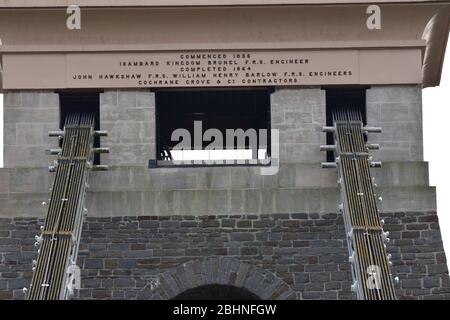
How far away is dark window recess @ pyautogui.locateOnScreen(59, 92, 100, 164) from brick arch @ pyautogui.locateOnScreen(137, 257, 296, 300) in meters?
3.63

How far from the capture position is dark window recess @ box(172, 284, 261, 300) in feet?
96.9

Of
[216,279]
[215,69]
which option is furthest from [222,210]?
[215,69]

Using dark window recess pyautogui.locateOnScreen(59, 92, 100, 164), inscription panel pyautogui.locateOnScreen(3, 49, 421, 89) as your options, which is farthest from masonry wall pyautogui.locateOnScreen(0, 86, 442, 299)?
dark window recess pyautogui.locateOnScreen(59, 92, 100, 164)

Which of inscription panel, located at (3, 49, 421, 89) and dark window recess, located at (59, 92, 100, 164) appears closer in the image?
inscription panel, located at (3, 49, 421, 89)

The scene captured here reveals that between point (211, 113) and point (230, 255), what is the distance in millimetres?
9763

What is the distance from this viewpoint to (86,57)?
3156 cm

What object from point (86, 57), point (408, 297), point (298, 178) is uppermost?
point (86, 57)

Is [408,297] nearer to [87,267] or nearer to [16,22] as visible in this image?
[87,267]

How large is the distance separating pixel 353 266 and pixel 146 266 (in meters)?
4.29

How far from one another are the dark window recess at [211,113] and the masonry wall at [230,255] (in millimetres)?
6162

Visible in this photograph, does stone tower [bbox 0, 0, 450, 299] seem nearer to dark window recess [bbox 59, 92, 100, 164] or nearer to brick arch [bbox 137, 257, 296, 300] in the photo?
dark window recess [bbox 59, 92, 100, 164]

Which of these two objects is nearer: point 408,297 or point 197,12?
point 408,297

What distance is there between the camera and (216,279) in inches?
1155
